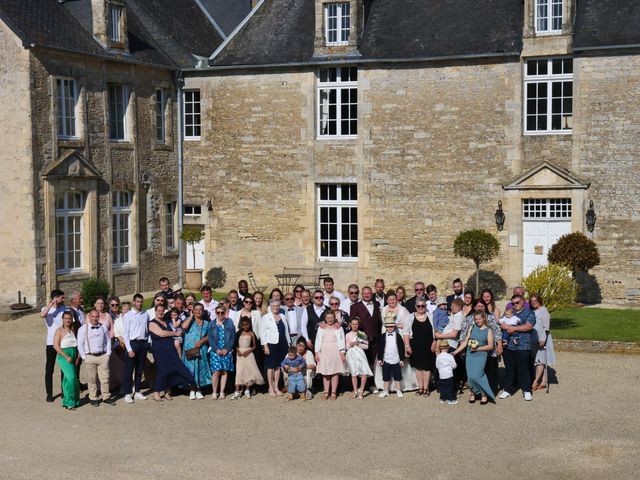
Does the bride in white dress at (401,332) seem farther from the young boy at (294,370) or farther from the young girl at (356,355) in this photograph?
the young boy at (294,370)

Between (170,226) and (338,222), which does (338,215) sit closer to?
(338,222)

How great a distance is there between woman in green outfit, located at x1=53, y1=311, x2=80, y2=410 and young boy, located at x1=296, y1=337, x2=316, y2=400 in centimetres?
306

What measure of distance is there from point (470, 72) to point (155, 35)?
819 cm

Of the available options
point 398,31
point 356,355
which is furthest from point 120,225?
point 356,355

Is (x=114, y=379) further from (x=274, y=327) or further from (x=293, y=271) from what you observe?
(x=293, y=271)

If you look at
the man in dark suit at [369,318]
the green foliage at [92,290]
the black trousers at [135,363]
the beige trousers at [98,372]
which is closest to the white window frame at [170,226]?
the green foliage at [92,290]

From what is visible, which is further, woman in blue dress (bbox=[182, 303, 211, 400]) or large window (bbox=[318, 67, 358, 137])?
large window (bbox=[318, 67, 358, 137])

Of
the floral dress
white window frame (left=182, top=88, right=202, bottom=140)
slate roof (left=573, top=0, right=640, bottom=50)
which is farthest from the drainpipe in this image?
the floral dress

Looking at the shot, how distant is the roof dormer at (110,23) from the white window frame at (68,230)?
370 cm

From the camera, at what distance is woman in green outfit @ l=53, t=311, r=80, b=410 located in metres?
14.4

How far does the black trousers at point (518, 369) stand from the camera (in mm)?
14617

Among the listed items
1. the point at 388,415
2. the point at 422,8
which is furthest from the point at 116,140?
the point at 388,415

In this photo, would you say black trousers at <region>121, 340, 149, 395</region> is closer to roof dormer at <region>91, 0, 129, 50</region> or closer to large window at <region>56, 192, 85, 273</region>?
large window at <region>56, 192, 85, 273</region>

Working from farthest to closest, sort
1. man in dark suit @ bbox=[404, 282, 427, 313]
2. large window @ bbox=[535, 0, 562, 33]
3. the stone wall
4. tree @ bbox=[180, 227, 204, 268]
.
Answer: tree @ bbox=[180, 227, 204, 268], large window @ bbox=[535, 0, 562, 33], the stone wall, man in dark suit @ bbox=[404, 282, 427, 313]
